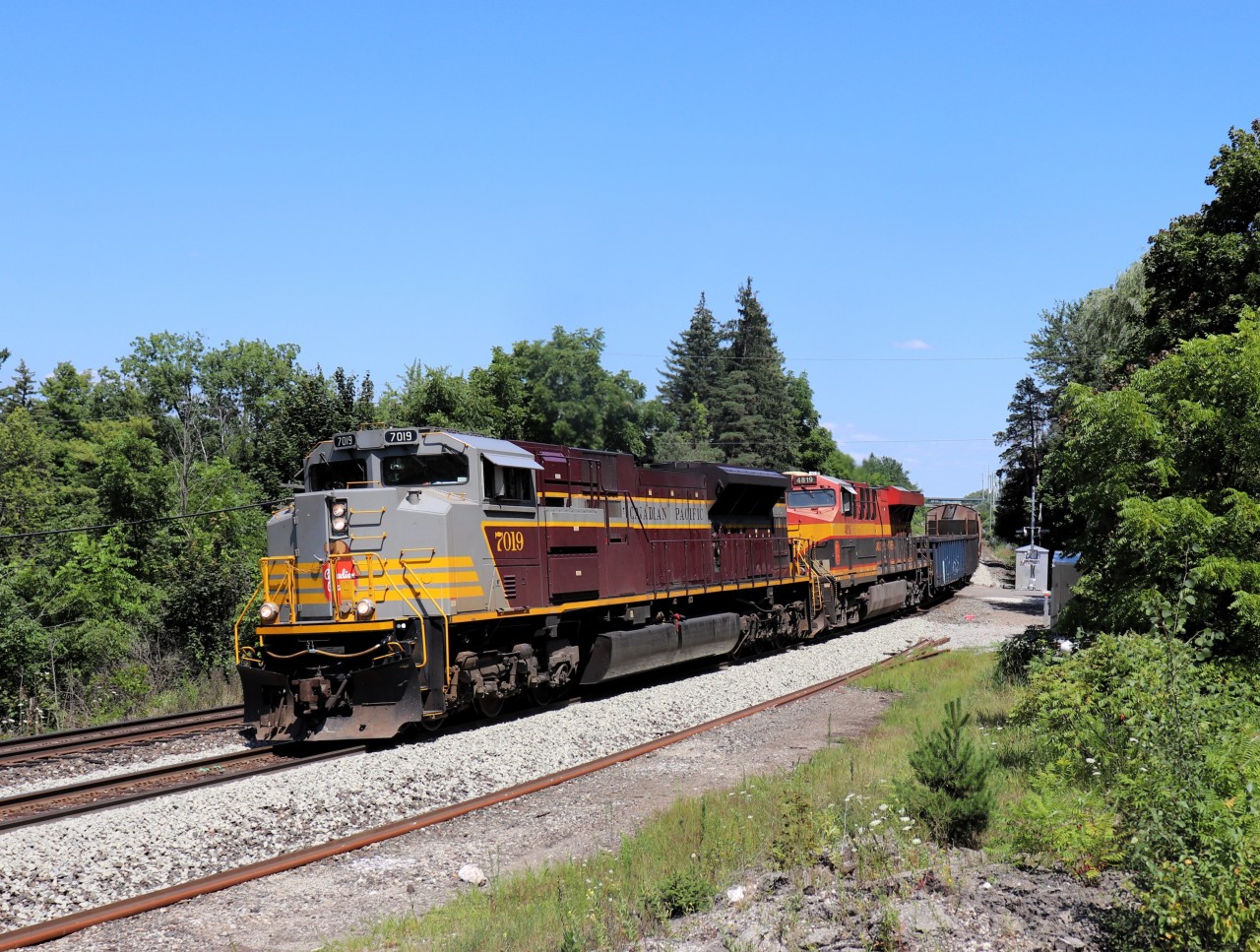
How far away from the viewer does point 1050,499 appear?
56.6 ft

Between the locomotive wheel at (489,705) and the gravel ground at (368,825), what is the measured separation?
49 centimetres

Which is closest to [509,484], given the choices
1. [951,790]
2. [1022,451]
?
[951,790]

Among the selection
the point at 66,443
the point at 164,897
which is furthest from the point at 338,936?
the point at 66,443

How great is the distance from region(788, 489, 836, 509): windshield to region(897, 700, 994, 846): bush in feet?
53.2

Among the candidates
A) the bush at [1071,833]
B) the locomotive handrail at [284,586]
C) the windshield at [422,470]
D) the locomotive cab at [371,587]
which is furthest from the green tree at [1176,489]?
the locomotive handrail at [284,586]

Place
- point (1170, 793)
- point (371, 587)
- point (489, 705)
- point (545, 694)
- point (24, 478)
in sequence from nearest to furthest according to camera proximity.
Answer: point (1170, 793)
point (371, 587)
point (489, 705)
point (545, 694)
point (24, 478)

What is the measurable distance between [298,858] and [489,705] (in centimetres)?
535

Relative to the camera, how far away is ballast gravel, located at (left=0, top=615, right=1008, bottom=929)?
7.07 m

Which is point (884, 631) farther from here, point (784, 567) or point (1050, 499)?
point (1050, 499)

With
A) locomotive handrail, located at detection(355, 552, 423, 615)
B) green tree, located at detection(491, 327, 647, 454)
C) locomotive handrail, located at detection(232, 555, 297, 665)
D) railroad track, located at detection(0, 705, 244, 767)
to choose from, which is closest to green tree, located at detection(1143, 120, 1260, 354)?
locomotive handrail, located at detection(355, 552, 423, 615)

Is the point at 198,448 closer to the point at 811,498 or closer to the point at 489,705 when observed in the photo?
the point at 811,498

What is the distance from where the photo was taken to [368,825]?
344 inches

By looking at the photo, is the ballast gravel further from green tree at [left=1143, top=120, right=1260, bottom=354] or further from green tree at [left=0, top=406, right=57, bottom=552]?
green tree at [left=0, top=406, right=57, bottom=552]

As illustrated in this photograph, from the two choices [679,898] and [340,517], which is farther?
[340,517]
